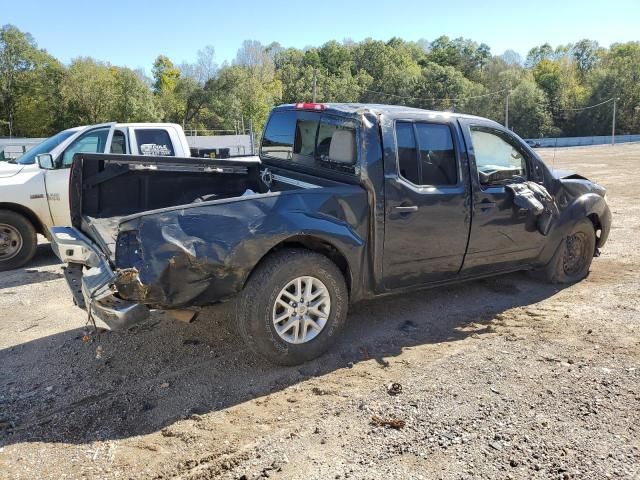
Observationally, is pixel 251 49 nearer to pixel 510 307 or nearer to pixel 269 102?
pixel 269 102

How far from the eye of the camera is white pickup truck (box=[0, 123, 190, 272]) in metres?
7.22

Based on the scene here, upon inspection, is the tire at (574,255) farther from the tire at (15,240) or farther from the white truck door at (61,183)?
the tire at (15,240)

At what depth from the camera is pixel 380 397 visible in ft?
11.5

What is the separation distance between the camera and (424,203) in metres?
4.41

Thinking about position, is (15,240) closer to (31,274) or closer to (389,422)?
(31,274)

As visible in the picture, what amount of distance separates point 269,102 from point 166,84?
13.3 m

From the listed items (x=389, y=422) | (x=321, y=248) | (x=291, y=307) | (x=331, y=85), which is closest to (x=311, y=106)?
(x=321, y=248)

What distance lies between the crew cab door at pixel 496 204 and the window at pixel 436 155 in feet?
0.66

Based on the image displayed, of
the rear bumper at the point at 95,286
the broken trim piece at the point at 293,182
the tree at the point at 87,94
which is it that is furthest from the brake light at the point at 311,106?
the tree at the point at 87,94

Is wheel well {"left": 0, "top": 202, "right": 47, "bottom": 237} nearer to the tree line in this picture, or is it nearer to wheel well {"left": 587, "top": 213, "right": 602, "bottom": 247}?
wheel well {"left": 587, "top": 213, "right": 602, "bottom": 247}

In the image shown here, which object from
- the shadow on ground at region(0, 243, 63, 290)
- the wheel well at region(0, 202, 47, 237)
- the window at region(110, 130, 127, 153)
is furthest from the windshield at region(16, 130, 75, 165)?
the shadow on ground at region(0, 243, 63, 290)

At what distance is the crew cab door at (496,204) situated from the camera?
4.81 m

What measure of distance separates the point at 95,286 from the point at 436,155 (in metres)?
2.96

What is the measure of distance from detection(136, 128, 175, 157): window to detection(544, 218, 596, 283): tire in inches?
228
